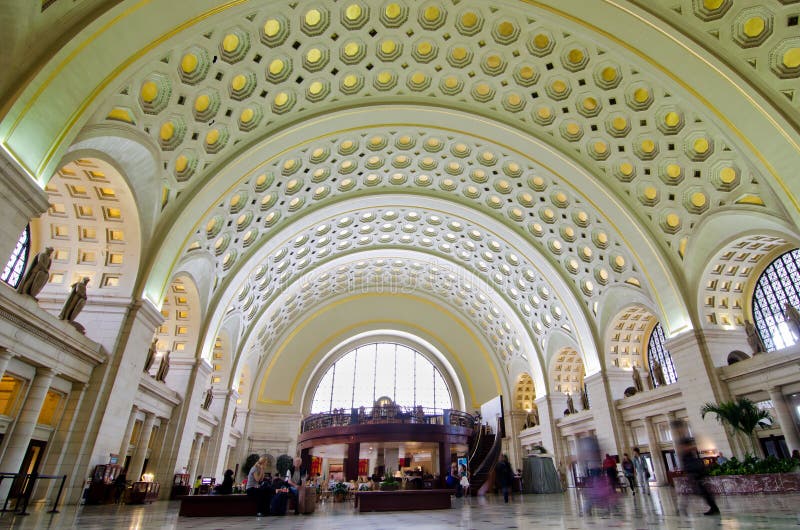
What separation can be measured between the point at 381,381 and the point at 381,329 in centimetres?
468

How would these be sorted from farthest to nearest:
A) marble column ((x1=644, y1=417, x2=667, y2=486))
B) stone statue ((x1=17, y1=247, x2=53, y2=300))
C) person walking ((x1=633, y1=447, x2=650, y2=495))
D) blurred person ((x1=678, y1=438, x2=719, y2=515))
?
marble column ((x1=644, y1=417, x2=667, y2=486)) < person walking ((x1=633, y1=447, x2=650, y2=495)) < stone statue ((x1=17, y1=247, x2=53, y2=300)) < blurred person ((x1=678, y1=438, x2=719, y2=515))

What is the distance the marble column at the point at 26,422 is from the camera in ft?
34.0

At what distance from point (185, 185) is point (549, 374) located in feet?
76.1

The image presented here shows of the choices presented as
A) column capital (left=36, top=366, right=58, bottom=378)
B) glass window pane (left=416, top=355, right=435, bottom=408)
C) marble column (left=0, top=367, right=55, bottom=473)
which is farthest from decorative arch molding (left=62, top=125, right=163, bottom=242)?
glass window pane (left=416, top=355, right=435, bottom=408)

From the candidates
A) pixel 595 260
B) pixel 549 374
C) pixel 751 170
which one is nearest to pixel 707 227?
pixel 751 170

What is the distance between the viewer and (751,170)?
1382 cm

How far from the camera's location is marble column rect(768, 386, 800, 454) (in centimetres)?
1412

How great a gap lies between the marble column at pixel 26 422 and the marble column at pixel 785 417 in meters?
22.2

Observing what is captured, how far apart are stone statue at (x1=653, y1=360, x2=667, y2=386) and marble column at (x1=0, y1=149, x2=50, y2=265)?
24438mm

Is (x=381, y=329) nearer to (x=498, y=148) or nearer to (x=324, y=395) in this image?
(x=324, y=395)

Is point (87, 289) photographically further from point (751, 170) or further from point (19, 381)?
point (751, 170)

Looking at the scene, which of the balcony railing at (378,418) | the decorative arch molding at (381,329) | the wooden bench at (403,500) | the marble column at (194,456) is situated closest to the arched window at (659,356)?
the balcony railing at (378,418)

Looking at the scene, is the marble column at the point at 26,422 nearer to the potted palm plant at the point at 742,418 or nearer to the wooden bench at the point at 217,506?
the wooden bench at the point at 217,506

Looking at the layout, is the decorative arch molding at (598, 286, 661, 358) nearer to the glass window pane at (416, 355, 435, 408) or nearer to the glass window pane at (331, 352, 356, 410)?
the glass window pane at (416, 355, 435, 408)
